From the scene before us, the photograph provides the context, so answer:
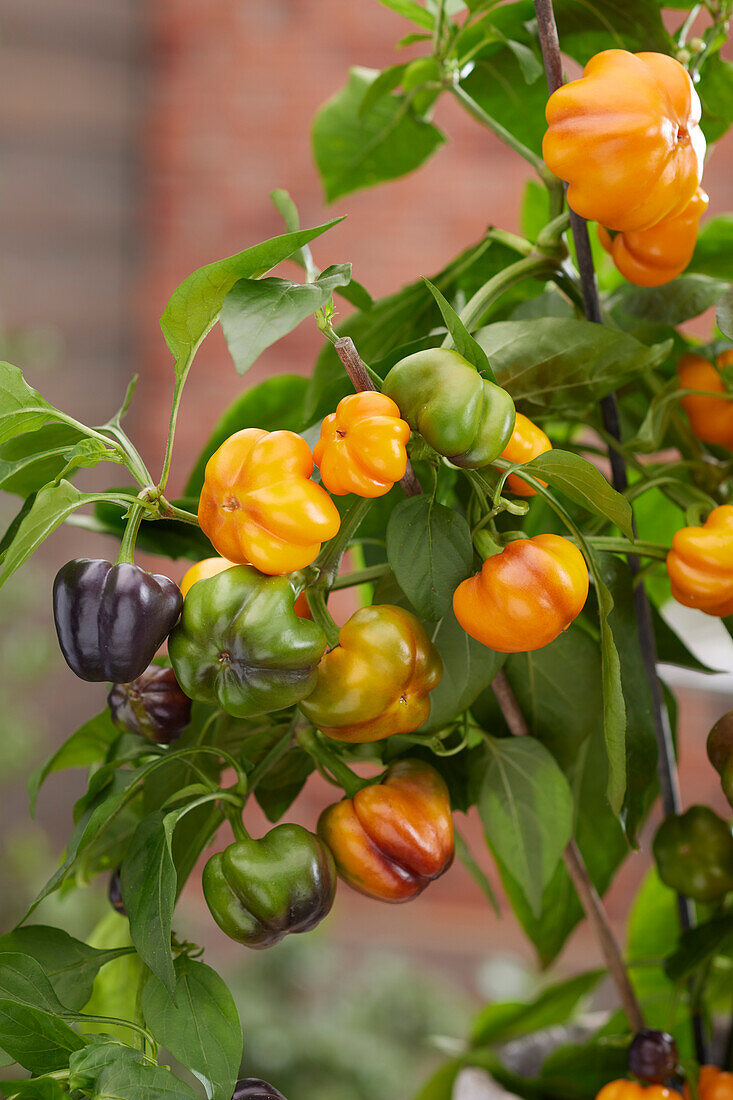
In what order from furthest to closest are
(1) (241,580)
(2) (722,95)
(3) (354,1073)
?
(3) (354,1073)
(2) (722,95)
(1) (241,580)

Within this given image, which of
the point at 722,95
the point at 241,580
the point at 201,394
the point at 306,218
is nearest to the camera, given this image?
the point at 241,580

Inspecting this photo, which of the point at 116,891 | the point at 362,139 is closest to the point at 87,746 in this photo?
the point at 116,891

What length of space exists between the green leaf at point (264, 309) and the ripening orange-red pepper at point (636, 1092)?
11.4 inches

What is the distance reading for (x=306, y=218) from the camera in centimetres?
161

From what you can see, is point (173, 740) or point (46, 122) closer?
point (173, 740)

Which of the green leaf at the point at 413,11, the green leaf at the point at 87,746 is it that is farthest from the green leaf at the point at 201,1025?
the green leaf at the point at 413,11

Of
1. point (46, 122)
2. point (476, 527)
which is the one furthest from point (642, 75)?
point (46, 122)

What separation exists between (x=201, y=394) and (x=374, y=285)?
0.37 metres

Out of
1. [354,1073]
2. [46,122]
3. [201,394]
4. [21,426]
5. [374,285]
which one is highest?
[21,426]

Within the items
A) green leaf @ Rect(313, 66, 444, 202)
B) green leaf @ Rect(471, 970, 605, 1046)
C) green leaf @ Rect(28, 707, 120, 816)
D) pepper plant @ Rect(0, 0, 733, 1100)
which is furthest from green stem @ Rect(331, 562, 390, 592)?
green leaf @ Rect(471, 970, 605, 1046)

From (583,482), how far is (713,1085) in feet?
0.79

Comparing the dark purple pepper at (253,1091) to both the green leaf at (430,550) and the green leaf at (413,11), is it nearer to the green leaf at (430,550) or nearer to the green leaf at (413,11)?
the green leaf at (430,550)

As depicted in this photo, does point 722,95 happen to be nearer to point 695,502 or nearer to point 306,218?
point 695,502

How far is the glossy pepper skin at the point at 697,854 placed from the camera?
0.34 meters
